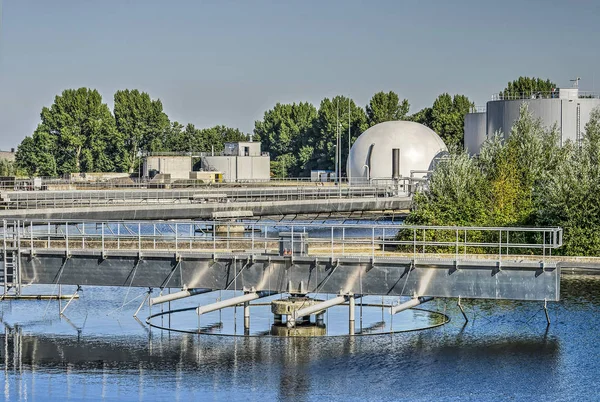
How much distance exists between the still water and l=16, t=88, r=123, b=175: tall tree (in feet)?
428

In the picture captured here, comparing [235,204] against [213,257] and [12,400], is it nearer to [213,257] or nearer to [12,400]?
[213,257]

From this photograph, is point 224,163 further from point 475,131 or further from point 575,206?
point 575,206

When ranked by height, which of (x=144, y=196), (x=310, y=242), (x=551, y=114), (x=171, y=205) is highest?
(x=551, y=114)

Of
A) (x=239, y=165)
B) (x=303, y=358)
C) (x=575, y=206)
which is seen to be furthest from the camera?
(x=239, y=165)

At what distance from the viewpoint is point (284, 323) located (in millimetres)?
52750

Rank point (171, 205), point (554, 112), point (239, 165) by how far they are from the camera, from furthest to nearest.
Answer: point (239, 165), point (554, 112), point (171, 205)

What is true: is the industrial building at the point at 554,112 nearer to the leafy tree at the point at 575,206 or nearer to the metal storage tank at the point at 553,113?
the metal storage tank at the point at 553,113

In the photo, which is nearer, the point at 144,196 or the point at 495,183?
the point at 495,183

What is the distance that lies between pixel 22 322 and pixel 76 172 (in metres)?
133

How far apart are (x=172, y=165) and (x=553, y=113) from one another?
266 ft

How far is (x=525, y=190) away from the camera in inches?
3236

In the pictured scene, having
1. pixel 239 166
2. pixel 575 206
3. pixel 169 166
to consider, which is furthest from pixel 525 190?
pixel 239 166

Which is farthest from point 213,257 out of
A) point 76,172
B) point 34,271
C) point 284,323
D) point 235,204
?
point 76,172

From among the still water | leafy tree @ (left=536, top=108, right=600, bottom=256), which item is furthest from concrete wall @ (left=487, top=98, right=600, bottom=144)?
the still water
